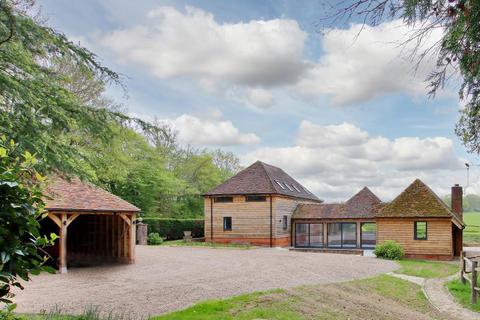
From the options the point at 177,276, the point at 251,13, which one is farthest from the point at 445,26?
the point at 177,276

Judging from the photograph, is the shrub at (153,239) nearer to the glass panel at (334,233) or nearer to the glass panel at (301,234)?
the glass panel at (301,234)

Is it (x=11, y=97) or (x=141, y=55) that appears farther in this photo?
(x=141, y=55)

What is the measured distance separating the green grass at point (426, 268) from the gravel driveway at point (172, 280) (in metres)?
0.83

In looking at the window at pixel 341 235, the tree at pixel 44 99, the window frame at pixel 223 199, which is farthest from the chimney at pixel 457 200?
the tree at pixel 44 99

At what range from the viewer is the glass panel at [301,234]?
34.2 m

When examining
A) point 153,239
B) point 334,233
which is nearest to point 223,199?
point 153,239

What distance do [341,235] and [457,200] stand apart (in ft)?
26.4

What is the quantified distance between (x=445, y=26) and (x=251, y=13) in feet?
15.1

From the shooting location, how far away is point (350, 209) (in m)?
32.8

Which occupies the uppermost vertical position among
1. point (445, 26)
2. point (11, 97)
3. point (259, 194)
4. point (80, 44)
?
point (80, 44)

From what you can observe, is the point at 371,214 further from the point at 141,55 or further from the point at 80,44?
the point at 80,44

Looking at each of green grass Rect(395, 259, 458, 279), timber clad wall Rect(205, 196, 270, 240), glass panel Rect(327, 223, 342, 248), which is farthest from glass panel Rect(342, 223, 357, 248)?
green grass Rect(395, 259, 458, 279)

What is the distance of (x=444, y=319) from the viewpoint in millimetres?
11227

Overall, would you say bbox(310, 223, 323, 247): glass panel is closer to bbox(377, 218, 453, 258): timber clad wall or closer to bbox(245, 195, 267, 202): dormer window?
bbox(245, 195, 267, 202): dormer window
